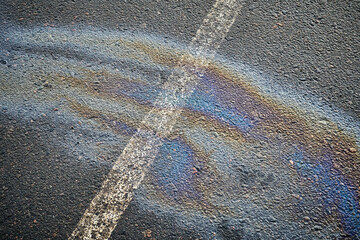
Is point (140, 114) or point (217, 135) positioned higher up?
point (217, 135)

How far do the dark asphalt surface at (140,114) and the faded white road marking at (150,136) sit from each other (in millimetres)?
65

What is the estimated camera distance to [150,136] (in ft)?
7.16

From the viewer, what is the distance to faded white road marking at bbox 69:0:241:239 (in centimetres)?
184

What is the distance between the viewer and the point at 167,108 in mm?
2318

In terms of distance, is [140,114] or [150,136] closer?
[150,136]

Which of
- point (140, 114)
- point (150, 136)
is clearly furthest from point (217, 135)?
point (140, 114)

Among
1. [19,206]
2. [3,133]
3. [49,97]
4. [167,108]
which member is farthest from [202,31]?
[19,206]

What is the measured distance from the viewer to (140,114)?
7.53ft

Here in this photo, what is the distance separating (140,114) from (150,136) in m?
0.23

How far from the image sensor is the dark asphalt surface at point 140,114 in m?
1.83

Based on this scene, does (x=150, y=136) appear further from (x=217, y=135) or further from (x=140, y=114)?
(x=217, y=135)

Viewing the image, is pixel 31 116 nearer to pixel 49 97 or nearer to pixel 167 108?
pixel 49 97

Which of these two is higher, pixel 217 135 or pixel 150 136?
pixel 217 135

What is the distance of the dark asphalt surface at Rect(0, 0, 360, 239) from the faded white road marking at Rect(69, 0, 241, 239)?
7 cm
